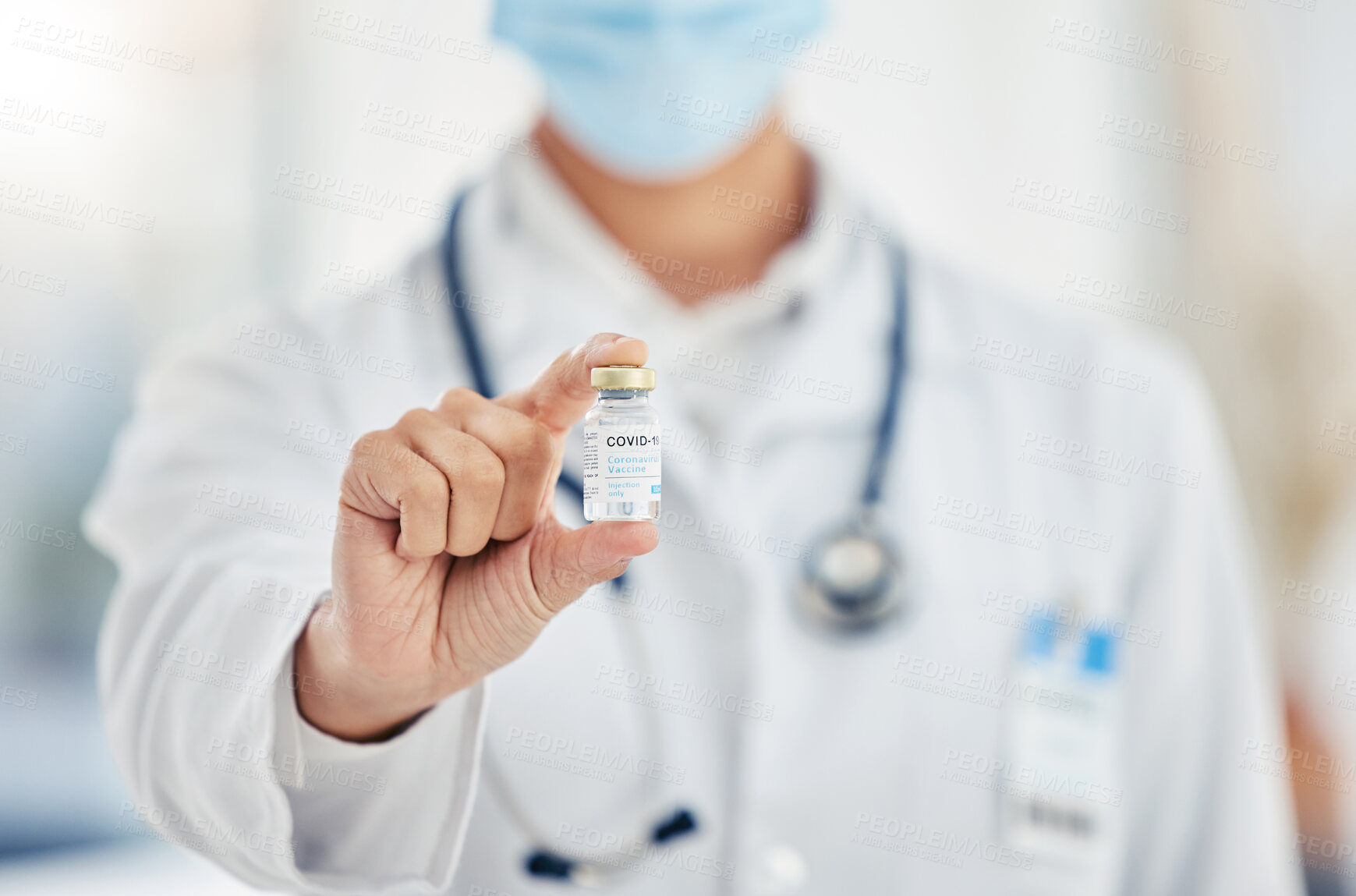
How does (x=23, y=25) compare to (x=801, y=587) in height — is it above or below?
above

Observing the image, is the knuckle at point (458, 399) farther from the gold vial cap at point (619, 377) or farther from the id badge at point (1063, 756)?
the id badge at point (1063, 756)

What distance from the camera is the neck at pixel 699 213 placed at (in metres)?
0.91

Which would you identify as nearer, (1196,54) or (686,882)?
(686,882)

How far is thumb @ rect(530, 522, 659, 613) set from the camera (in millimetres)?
494

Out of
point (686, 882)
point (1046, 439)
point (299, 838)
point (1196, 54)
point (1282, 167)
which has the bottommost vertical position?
point (686, 882)

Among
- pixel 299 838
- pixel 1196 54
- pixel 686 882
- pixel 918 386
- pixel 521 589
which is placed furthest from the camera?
pixel 1196 54

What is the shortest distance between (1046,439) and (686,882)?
0.55m

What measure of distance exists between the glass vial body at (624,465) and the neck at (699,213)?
41 cm

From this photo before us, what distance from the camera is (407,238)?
1012 millimetres

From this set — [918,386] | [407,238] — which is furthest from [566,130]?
[918,386]

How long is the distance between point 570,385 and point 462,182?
1.82 feet

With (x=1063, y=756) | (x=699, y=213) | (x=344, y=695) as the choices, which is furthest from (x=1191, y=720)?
(x=344, y=695)

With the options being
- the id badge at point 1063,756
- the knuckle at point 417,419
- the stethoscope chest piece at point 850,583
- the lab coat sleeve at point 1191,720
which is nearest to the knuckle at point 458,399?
the knuckle at point 417,419

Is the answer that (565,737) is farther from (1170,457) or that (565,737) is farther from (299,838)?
(1170,457)
